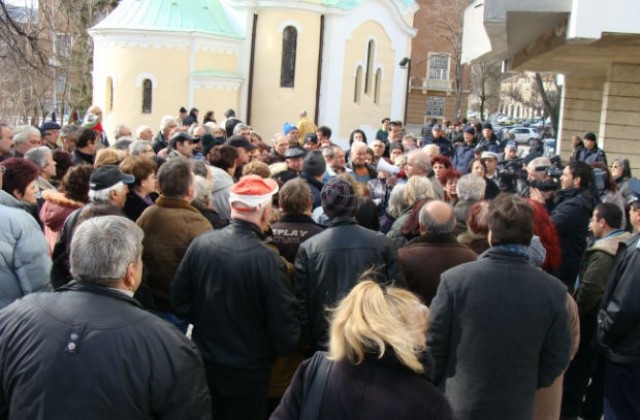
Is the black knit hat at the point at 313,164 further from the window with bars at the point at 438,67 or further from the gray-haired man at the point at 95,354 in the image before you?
the window with bars at the point at 438,67

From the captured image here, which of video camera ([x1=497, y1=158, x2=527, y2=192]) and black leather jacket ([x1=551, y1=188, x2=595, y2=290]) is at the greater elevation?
video camera ([x1=497, y1=158, x2=527, y2=192])

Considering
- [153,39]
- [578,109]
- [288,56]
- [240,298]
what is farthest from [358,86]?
[240,298]

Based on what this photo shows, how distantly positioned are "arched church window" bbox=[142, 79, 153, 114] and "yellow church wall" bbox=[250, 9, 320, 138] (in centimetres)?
446

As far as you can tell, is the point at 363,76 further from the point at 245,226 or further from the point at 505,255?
the point at 505,255

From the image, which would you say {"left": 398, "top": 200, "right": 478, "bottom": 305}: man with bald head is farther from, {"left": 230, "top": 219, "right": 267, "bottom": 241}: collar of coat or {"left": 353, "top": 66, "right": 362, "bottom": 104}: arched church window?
{"left": 353, "top": 66, "right": 362, "bottom": 104}: arched church window

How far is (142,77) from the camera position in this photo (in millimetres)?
28531

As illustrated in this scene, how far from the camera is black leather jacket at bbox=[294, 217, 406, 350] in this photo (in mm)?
4309

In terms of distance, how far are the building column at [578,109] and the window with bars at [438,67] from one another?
131ft

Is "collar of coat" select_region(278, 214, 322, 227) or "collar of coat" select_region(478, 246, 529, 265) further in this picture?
"collar of coat" select_region(278, 214, 322, 227)

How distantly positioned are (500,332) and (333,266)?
1.15m

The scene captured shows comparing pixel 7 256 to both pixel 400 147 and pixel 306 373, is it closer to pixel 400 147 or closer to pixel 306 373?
pixel 306 373

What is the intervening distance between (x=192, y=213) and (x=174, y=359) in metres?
2.32

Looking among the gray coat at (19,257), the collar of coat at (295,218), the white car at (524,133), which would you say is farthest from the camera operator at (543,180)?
the white car at (524,133)

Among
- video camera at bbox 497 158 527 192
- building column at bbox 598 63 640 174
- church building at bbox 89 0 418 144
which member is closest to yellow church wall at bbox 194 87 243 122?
church building at bbox 89 0 418 144
